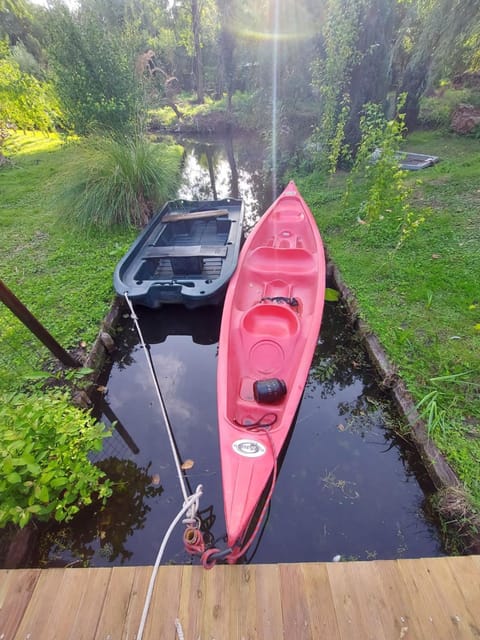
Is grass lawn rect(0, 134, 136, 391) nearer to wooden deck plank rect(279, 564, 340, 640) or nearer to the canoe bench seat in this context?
the canoe bench seat

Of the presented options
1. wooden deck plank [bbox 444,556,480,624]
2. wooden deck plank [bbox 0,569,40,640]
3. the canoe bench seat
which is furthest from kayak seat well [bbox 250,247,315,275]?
wooden deck plank [bbox 0,569,40,640]

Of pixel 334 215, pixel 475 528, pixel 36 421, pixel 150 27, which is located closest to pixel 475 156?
pixel 334 215

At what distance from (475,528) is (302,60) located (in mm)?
10040

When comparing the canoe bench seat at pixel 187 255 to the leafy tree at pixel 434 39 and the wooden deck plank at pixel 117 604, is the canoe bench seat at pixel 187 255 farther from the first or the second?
the leafy tree at pixel 434 39

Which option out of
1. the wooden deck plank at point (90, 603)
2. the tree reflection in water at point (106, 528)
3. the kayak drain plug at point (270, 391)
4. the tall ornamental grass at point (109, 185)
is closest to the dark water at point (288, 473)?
the tree reflection in water at point (106, 528)

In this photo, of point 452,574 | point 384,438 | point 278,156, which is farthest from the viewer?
point 278,156

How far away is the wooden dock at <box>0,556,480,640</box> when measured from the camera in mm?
1501

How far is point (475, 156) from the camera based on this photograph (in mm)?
7277

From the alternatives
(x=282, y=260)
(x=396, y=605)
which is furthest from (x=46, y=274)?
(x=396, y=605)

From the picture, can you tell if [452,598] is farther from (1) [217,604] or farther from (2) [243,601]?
(1) [217,604]

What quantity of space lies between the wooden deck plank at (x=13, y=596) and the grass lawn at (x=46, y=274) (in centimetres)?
137

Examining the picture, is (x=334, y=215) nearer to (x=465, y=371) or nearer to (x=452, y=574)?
(x=465, y=371)

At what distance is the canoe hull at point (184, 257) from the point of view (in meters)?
3.83

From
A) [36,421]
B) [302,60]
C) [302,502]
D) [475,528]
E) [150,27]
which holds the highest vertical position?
[150,27]
